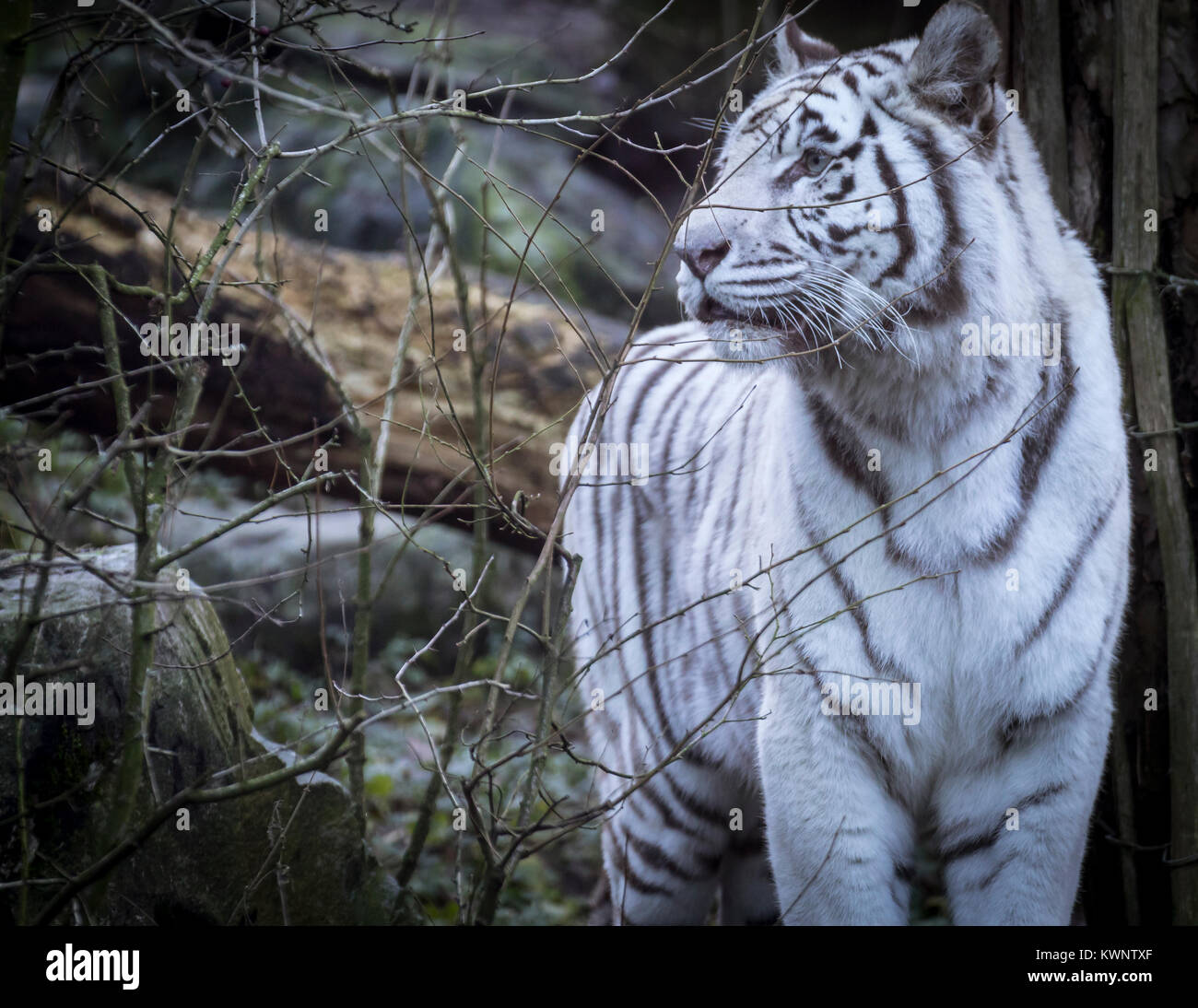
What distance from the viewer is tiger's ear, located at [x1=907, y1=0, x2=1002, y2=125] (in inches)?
74.5

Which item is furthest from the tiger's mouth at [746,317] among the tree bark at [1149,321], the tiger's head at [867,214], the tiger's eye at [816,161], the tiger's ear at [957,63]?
the tree bark at [1149,321]

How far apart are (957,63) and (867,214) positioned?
32 cm

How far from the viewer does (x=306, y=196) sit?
6.58 m

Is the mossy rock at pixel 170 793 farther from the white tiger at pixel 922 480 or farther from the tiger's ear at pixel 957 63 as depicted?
the tiger's ear at pixel 957 63

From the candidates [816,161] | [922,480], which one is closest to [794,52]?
[816,161]

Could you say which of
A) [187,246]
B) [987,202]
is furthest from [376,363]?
[987,202]

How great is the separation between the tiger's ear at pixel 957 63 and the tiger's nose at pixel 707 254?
463 millimetres

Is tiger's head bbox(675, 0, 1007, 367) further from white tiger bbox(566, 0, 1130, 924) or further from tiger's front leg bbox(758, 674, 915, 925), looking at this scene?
tiger's front leg bbox(758, 674, 915, 925)

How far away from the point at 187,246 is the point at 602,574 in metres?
1.90

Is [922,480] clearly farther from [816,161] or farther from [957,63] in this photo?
[957,63]

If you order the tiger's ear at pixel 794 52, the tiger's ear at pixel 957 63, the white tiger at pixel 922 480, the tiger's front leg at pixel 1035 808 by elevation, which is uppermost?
the tiger's ear at pixel 794 52

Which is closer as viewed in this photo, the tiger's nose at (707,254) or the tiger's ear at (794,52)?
the tiger's nose at (707,254)

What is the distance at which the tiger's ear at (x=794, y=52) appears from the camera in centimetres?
227

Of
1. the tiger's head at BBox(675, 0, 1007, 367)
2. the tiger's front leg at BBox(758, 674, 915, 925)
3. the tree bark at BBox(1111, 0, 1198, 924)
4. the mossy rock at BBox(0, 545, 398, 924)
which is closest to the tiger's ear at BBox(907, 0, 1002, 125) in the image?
the tiger's head at BBox(675, 0, 1007, 367)
